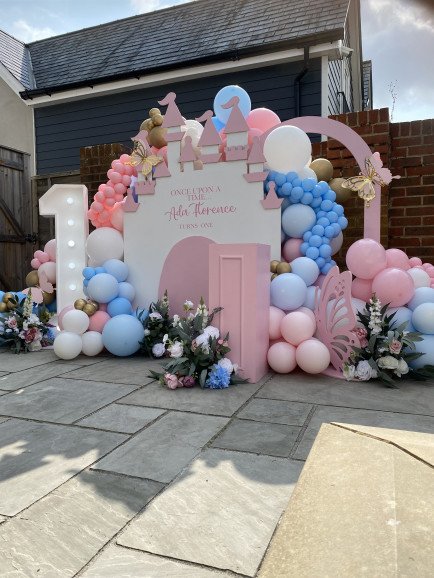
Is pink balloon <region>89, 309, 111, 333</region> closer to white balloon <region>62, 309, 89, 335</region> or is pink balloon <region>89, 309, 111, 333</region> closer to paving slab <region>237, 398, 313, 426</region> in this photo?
white balloon <region>62, 309, 89, 335</region>

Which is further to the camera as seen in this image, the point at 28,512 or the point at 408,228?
the point at 408,228

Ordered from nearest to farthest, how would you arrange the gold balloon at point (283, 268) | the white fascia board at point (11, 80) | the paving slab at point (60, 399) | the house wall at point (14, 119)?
1. the paving slab at point (60, 399)
2. the gold balloon at point (283, 268)
3. the white fascia board at point (11, 80)
4. the house wall at point (14, 119)

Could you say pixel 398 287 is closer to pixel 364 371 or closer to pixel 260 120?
pixel 364 371

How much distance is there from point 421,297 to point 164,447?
2.73 meters

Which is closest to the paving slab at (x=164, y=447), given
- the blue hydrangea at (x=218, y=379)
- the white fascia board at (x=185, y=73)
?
the blue hydrangea at (x=218, y=379)

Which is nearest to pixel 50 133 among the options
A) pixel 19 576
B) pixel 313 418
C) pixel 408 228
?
pixel 408 228

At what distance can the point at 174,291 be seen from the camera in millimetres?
5219

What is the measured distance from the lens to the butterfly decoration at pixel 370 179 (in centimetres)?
455

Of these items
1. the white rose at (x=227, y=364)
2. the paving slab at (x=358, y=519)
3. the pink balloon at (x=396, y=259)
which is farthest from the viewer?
the pink balloon at (x=396, y=259)

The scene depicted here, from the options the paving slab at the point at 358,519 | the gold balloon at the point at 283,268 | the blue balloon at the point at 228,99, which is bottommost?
the paving slab at the point at 358,519

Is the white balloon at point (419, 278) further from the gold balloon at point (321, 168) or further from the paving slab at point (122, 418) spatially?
the paving slab at point (122, 418)

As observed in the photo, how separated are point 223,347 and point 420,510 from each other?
9.88ft

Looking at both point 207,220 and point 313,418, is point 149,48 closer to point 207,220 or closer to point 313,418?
point 207,220

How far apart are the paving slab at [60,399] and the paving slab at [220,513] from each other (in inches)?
45.5
